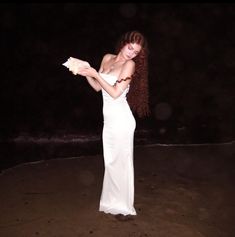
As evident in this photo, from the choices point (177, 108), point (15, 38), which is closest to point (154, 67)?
point (177, 108)

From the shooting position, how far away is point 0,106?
782 centimetres

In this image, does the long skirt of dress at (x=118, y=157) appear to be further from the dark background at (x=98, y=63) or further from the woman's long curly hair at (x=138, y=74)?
the dark background at (x=98, y=63)

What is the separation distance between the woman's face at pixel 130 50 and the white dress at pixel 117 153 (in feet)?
0.79

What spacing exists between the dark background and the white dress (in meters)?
4.08

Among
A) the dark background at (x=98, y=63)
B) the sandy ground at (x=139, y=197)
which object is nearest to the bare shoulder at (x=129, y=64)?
the sandy ground at (x=139, y=197)

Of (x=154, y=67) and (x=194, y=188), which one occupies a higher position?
(x=154, y=67)

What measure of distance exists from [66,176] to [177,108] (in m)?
3.83

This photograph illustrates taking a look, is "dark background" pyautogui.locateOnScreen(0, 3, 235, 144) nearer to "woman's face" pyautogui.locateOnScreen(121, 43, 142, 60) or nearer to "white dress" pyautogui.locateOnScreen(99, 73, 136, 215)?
"white dress" pyautogui.locateOnScreen(99, 73, 136, 215)

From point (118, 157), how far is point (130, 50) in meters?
1.10

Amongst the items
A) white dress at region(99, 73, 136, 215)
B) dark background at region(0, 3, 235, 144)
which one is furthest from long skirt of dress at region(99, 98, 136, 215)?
dark background at region(0, 3, 235, 144)

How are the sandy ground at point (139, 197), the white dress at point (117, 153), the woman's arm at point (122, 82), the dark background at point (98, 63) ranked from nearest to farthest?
1. the woman's arm at point (122, 82)
2. the white dress at point (117, 153)
3. the sandy ground at point (139, 197)
4. the dark background at point (98, 63)

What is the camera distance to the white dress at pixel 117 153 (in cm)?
369

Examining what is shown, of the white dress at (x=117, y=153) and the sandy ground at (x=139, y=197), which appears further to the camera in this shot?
the sandy ground at (x=139, y=197)

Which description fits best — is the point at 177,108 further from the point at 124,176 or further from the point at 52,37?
the point at 124,176
